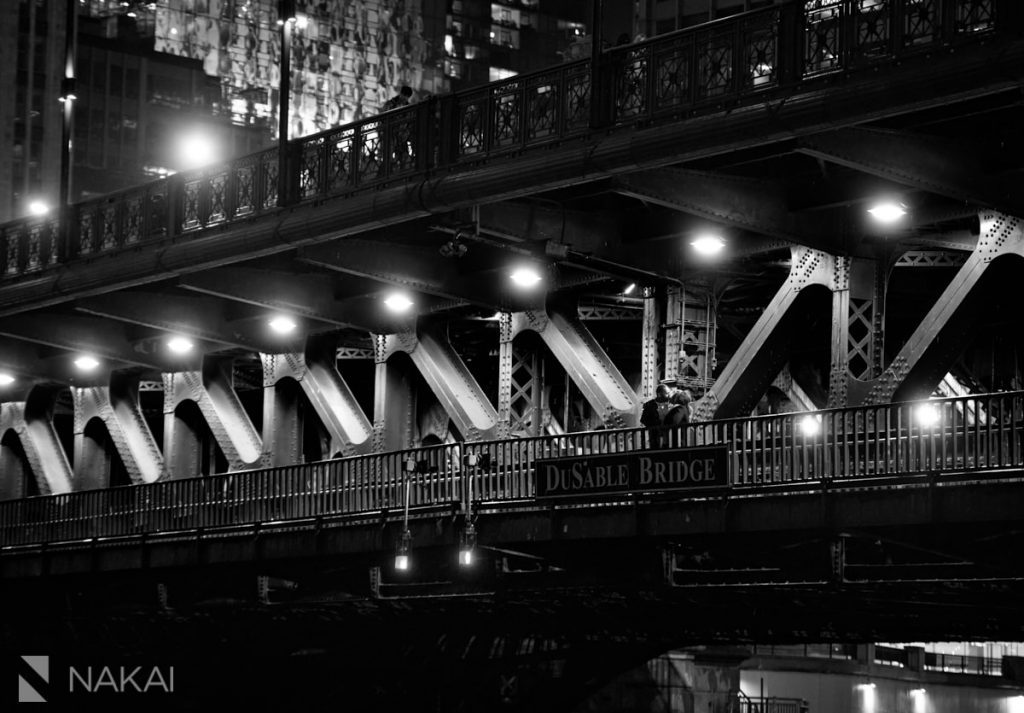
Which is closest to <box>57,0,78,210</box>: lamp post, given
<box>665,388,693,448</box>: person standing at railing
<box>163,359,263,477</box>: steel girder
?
<box>163,359,263,477</box>: steel girder

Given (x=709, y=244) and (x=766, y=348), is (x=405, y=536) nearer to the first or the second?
(x=766, y=348)

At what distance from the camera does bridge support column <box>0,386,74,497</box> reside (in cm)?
4691

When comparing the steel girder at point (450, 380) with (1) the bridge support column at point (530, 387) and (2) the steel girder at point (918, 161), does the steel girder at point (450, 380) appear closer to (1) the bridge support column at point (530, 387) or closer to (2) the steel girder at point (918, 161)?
(1) the bridge support column at point (530, 387)

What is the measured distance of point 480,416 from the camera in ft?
112

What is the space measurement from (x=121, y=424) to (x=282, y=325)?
815 cm

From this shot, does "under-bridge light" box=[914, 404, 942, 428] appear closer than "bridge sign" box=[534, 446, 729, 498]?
Yes

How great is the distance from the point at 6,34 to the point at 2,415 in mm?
78215

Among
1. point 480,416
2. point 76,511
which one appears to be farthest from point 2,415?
point 480,416

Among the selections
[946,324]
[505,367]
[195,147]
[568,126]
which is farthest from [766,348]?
[195,147]

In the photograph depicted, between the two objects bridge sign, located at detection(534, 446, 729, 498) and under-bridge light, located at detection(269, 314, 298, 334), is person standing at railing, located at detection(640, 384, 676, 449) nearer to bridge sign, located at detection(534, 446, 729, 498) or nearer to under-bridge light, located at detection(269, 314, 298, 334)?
bridge sign, located at detection(534, 446, 729, 498)

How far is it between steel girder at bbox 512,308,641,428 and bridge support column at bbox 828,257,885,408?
4.24 metres

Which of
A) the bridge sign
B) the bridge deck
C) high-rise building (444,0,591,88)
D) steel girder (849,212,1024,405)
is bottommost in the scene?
the bridge sign

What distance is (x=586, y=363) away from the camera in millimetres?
32344

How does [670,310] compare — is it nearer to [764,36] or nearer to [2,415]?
[764,36]
